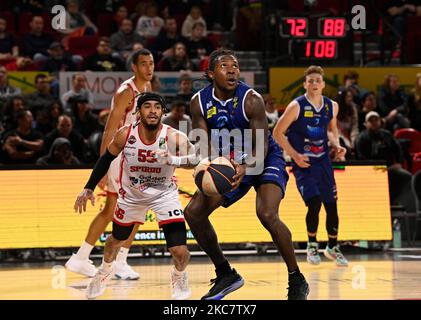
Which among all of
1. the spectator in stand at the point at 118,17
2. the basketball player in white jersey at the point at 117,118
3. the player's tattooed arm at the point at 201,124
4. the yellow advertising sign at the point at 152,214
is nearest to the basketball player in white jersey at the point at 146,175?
the player's tattooed arm at the point at 201,124

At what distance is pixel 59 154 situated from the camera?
13484mm

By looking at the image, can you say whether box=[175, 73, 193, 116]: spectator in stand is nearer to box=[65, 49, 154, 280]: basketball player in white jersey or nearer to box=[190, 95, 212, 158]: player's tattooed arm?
box=[65, 49, 154, 280]: basketball player in white jersey

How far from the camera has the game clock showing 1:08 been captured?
655 inches

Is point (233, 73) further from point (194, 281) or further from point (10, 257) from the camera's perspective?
point (10, 257)

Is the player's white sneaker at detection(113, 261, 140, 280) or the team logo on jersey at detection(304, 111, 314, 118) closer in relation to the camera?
the player's white sneaker at detection(113, 261, 140, 280)

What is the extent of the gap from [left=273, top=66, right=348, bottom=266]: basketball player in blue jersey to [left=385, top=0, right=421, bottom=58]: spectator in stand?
7025mm

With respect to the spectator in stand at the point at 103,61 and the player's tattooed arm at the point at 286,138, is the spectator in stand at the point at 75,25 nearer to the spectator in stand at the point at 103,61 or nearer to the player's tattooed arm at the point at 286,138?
the spectator in stand at the point at 103,61

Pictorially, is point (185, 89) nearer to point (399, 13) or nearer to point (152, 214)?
point (152, 214)

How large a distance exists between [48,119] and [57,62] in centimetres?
199

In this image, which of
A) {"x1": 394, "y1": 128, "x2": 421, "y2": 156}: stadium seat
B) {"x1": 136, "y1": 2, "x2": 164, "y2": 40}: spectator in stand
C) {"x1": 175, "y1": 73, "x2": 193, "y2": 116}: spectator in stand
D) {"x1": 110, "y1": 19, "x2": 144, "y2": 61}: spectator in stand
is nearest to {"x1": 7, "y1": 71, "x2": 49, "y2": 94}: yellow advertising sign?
{"x1": 110, "y1": 19, "x2": 144, "y2": 61}: spectator in stand

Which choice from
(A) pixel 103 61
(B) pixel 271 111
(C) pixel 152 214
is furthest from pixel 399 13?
(C) pixel 152 214

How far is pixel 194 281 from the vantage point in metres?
10.3

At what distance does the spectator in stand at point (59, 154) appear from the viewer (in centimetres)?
1348

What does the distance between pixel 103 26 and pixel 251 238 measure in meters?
7.20
